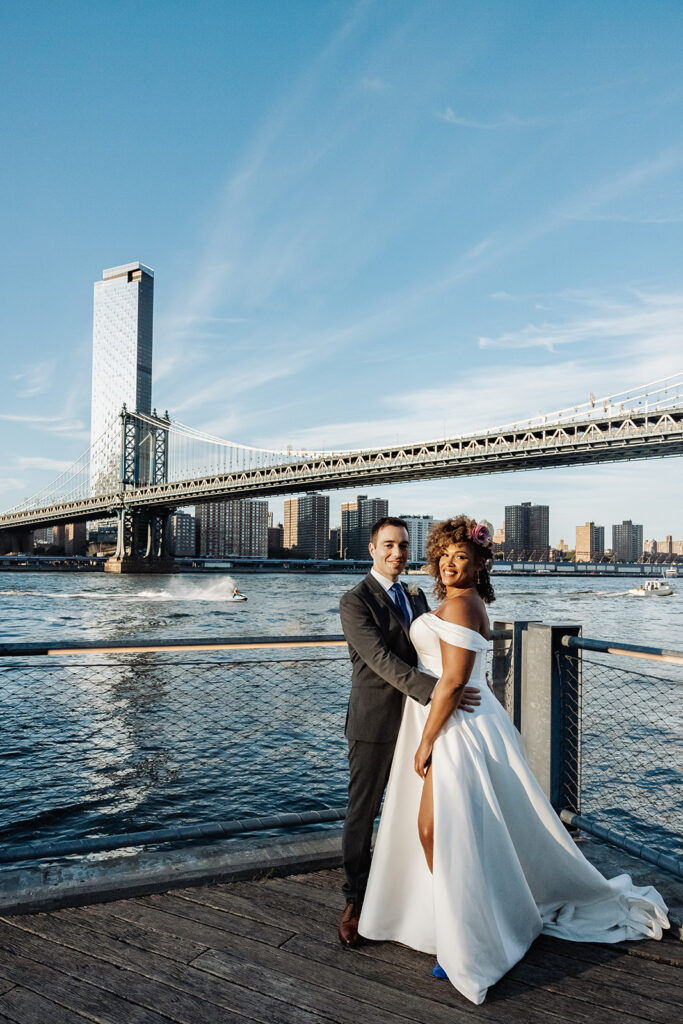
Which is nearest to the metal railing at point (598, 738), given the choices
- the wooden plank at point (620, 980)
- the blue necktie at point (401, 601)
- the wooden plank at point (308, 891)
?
the wooden plank at point (620, 980)

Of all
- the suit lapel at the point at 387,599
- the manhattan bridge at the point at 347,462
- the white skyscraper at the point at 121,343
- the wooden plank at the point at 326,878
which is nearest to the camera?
the suit lapel at the point at 387,599

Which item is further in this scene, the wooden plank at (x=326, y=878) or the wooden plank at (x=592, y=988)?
the wooden plank at (x=326, y=878)

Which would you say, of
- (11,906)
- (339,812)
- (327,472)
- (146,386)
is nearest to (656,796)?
(339,812)

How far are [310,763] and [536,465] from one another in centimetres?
4063

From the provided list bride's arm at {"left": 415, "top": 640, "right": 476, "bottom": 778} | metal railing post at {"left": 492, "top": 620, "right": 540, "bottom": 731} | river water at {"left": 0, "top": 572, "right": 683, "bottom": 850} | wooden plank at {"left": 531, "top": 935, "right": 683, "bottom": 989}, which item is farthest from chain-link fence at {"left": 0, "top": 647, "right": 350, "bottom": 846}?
wooden plank at {"left": 531, "top": 935, "right": 683, "bottom": 989}

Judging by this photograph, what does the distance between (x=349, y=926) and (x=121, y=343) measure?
168 meters

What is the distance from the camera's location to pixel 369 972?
6.75 ft

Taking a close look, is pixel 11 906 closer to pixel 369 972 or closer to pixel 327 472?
pixel 369 972

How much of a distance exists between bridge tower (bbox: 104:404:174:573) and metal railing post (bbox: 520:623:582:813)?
60560mm

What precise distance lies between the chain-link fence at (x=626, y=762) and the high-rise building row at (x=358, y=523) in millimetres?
97166

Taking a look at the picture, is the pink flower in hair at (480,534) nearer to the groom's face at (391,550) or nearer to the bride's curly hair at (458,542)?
the bride's curly hair at (458,542)

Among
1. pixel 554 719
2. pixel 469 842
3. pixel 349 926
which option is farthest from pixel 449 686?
pixel 554 719

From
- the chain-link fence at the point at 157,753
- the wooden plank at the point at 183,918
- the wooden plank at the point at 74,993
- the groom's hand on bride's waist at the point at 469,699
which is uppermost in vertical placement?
the groom's hand on bride's waist at the point at 469,699

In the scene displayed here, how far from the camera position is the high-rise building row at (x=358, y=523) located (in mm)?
112062
